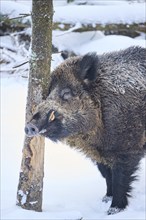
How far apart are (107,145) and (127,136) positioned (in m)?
0.23

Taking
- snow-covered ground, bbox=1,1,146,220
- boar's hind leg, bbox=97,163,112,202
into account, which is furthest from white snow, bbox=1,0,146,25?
boar's hind leg, bbox=97,163,112,202

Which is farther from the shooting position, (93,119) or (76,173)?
(76,173)

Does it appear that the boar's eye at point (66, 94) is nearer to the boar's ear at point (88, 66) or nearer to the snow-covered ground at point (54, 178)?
the boar's ear at point (88, 66)

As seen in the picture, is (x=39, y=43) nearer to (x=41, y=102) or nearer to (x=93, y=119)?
(x=41, y=102)

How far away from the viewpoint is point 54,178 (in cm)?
685

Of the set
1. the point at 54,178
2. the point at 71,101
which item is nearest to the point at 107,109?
the point at 71,101

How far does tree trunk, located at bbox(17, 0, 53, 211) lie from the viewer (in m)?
5.04

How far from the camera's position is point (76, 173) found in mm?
7043

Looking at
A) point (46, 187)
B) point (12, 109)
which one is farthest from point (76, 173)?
point (12, 109)

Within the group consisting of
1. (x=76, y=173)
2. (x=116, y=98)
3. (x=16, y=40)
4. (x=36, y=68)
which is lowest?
(x=76, y=173)

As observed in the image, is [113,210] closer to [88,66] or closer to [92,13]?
[88,66]

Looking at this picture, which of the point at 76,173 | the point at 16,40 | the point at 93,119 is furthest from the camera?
the point at 16,40

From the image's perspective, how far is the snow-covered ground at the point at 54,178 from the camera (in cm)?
551

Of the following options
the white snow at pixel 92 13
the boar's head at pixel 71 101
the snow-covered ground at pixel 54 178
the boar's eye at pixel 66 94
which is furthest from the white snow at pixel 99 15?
the boar's eye at pixel 66 94
